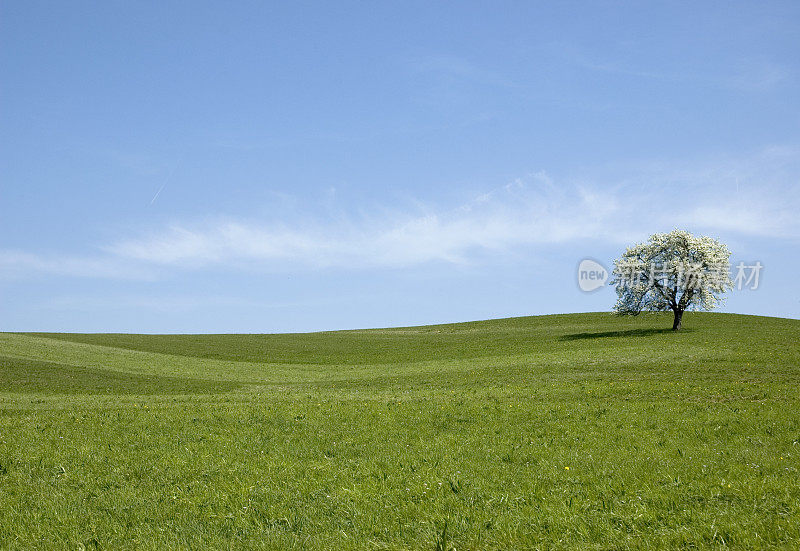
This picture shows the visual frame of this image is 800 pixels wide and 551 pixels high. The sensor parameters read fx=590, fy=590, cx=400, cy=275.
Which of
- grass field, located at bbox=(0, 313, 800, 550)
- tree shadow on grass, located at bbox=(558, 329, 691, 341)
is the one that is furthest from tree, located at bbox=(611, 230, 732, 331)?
grass field, located at bbox=(0, 313, 800, 550)

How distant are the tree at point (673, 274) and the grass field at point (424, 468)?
39962 mm

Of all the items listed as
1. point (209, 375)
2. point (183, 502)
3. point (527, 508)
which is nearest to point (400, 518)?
point (527, 508)

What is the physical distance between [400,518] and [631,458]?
7204 millimetres

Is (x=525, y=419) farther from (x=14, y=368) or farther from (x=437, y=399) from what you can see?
(x=14, y=368)

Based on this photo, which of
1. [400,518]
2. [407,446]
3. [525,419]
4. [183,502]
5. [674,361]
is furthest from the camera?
[674,361]

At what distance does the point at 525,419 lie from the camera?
2170 centimetres

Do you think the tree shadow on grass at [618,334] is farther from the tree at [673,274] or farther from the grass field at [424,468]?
the grass field at [424,468]

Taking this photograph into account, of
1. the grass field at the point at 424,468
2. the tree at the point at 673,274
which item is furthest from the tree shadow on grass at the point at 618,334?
the grass field at the point at 424,468

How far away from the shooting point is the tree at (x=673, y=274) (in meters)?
74.8

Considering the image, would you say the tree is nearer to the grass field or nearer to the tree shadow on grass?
the tree shadow on grass

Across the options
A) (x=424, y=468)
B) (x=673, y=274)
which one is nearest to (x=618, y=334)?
(x=673, y=274)

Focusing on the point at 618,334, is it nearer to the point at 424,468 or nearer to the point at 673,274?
the point at 673,274

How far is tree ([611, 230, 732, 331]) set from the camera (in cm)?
7475

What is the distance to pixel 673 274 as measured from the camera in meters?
75.2
